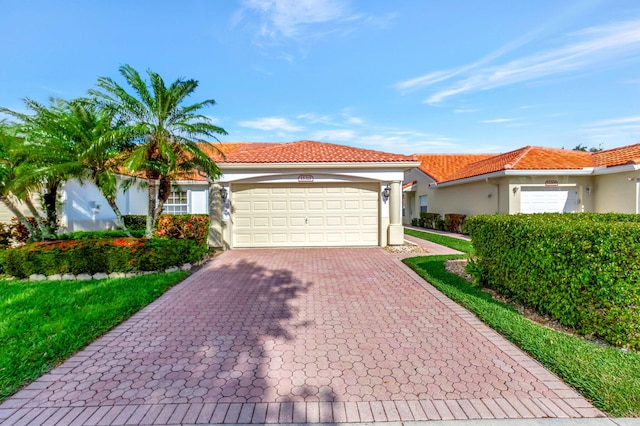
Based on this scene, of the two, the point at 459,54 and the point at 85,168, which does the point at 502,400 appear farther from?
the point at 459,54

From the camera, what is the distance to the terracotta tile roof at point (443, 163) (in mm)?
21594

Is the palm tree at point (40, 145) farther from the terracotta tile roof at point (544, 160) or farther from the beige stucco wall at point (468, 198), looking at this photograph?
the beige stucco wall at point (468, 198)

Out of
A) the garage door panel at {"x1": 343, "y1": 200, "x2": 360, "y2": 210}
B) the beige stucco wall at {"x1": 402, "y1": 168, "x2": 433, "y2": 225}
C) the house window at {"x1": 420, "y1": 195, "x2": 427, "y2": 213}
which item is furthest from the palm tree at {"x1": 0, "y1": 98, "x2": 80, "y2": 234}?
the house window at {"x1": 420, "y1": 195, "x2": 427, "y2": 213}

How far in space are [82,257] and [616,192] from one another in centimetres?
1890

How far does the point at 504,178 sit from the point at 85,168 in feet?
52.4

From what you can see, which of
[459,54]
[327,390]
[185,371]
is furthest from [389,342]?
[459,54]

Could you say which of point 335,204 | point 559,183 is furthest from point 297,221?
point 559,183

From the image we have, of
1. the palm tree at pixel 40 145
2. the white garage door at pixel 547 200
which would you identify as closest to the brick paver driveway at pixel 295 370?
the palm tree at pixel 40 145

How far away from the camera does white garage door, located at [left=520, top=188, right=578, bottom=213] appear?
45.1 ft

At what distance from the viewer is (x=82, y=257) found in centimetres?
758

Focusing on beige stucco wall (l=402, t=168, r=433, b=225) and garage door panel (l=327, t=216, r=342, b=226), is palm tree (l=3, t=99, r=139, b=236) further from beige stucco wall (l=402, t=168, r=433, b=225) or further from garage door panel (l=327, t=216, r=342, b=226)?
beige stucco wall (l=402, t=168, r=433, b=225)

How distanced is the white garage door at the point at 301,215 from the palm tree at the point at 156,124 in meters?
3.34

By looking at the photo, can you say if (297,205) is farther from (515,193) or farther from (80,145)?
(515,193)

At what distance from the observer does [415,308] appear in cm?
550
